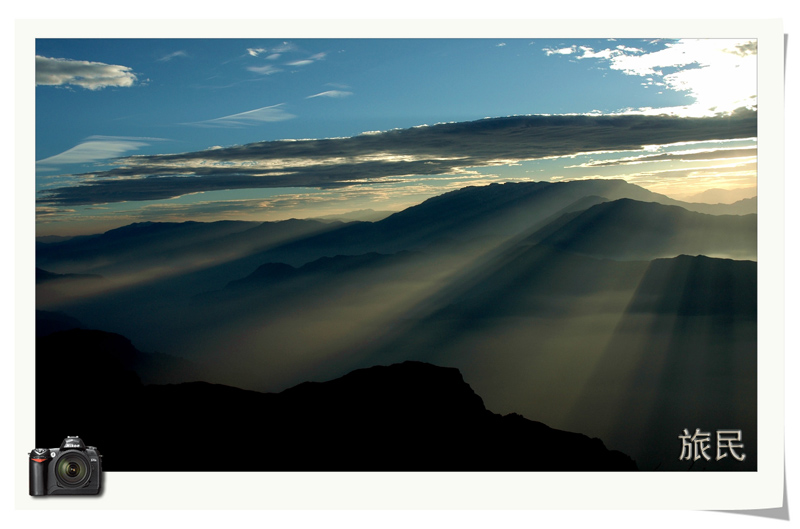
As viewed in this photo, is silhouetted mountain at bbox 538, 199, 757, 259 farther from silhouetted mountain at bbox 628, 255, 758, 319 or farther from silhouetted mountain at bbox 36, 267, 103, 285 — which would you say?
silhouetted mountain at bbox 36, 267, 103, 285

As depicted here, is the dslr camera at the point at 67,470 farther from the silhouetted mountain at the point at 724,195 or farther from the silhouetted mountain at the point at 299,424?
the silhouetted mountain at the point at 724,195

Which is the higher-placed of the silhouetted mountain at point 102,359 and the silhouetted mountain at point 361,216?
the silhouetted mountain at point 361,216

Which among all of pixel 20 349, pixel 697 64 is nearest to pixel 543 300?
pixel 697 64

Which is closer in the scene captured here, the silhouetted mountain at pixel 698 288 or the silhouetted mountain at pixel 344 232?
the silhouetted mountain at pixel 698 288

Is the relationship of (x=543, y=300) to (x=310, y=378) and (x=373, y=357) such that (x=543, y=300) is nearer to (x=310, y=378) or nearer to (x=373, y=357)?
(x=373, y=357)

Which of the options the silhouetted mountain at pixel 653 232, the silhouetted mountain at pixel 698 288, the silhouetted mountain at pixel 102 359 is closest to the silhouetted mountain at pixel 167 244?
the silhouetted mountain at pixel 102 359
